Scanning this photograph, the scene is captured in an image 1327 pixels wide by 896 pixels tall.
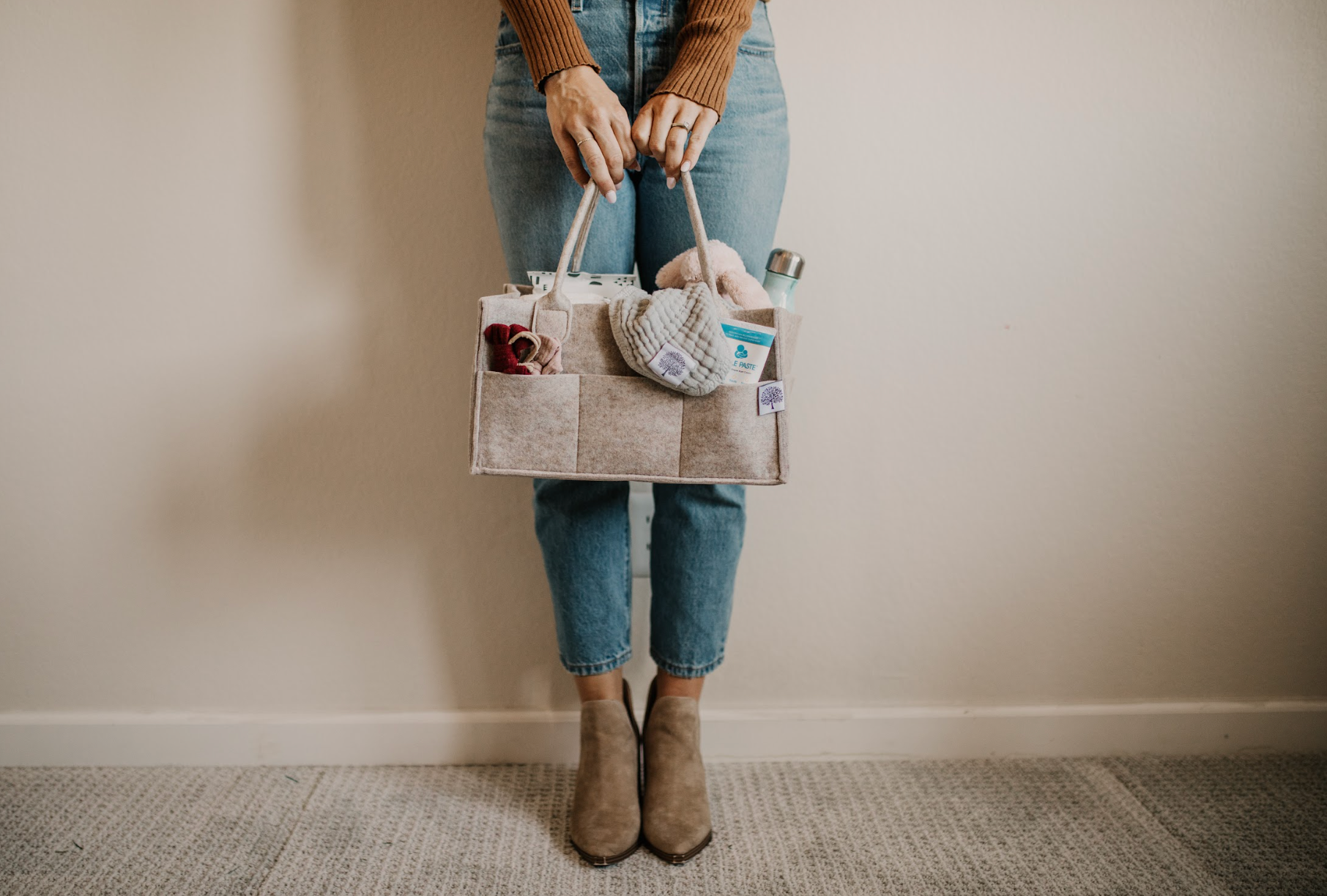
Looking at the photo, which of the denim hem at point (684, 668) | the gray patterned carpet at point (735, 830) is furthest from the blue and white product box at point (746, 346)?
the gray patterned carpet at point (735, 830)

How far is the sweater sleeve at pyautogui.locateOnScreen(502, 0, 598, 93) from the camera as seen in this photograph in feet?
2.05

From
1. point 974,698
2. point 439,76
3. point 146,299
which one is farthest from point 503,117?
point 974,698

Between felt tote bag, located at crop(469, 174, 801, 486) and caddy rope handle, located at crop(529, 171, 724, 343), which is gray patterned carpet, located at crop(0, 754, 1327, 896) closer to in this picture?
felt tote bag, located at crop(469, 174, 801, 486)

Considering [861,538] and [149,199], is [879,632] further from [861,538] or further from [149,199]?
[149,199]

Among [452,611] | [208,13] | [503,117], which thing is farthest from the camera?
[452,611]

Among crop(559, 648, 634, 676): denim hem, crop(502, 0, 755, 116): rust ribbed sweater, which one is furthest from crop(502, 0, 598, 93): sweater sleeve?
crop(559, 648, 634, 676): denim hem

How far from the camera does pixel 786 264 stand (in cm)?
69

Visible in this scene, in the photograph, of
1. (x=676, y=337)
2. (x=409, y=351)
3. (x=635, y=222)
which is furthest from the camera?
(x=409, y=351)

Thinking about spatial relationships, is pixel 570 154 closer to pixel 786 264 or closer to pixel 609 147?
pixel 609 147

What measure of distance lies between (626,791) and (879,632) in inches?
16.1

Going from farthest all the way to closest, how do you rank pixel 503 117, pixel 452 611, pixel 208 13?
pixel 452 611, pixel 208 13, pixel 503 117

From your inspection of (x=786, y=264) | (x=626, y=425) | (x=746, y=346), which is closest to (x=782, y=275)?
(x=786, y=264)

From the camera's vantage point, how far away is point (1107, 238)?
0.89 m

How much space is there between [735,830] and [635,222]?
2.29 ft
